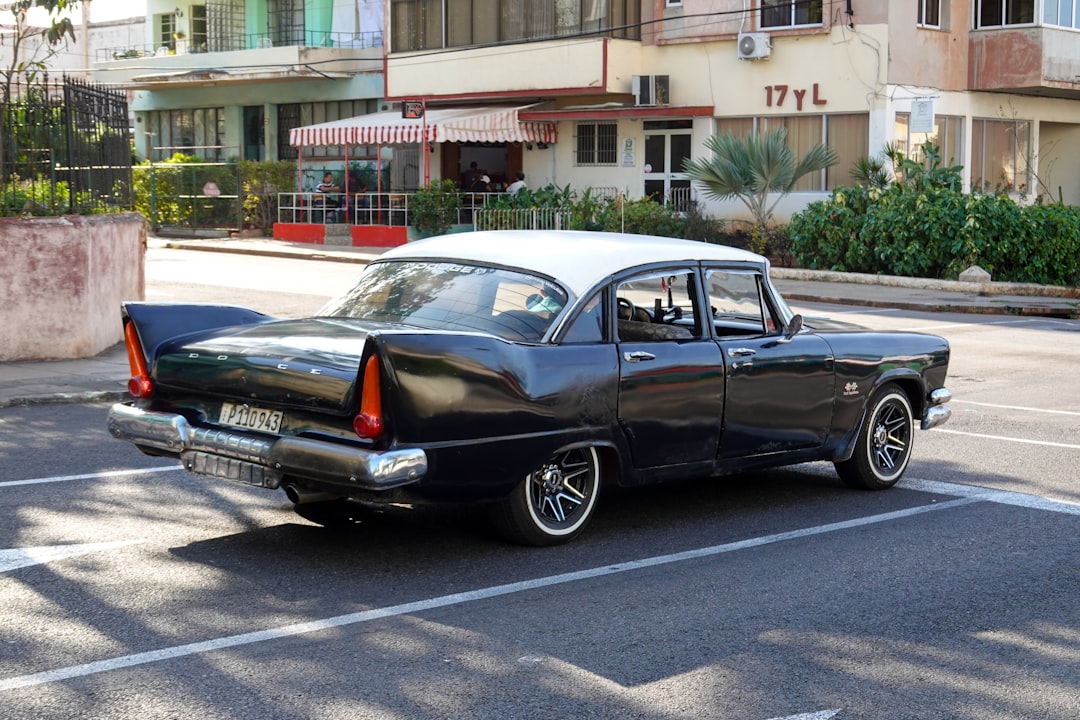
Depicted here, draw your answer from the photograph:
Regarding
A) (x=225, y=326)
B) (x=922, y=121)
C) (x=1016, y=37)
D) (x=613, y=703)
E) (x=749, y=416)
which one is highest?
(x=1016, y=37)

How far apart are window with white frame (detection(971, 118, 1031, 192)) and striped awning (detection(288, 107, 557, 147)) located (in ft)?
32.9

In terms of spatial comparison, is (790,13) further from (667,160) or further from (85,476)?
(85,476)

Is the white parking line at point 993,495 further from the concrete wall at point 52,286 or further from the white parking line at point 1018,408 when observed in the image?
the concrete wall at point 52,286

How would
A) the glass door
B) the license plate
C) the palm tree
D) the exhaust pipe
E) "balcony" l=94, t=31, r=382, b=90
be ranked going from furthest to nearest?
"balcony" l=94, t=31, r=382, b=90, the glass door, the palm tree, the exhaust pipe, the license plate

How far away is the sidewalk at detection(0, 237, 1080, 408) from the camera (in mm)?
12273

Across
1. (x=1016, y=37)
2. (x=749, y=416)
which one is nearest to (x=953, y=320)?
(x=1016, y=37)

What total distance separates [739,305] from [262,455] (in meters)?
3.00

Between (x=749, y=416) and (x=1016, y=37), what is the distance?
25.6m

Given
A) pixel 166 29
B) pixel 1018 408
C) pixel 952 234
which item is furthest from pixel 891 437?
pixel 166 29

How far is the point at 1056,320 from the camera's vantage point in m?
21.7

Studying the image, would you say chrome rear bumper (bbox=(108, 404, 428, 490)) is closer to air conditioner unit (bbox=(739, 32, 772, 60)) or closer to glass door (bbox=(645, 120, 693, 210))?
air conditioner unit (bbox=(739, 32, 772, 60))

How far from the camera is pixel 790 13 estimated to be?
3052cm

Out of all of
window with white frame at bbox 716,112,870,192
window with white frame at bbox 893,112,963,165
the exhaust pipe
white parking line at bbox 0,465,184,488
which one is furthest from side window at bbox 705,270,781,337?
window with white frame at bbox 716,112,870,192

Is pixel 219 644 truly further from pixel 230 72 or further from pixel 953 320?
pixel 230 72
